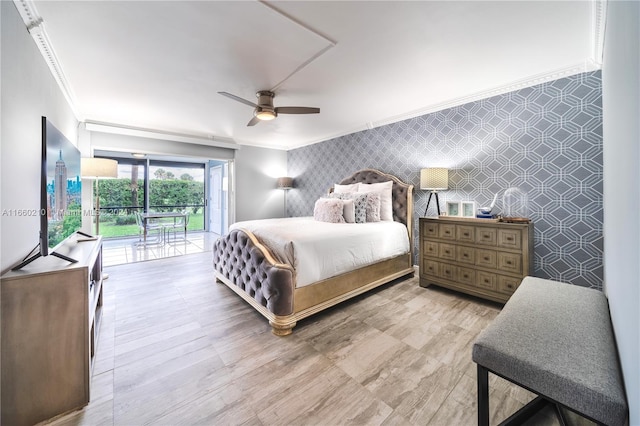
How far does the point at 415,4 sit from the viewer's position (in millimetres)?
1653

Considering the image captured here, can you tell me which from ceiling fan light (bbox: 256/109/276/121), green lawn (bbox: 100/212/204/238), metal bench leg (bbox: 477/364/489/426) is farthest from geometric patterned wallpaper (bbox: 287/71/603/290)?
green lawn (bbox: 100/212/204/238)

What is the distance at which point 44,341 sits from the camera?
1278 millimetres

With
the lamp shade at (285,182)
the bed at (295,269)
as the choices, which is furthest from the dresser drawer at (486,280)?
the lamp shade at (285,182)

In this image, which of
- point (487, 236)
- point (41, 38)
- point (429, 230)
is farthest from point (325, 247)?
point (41, 38)

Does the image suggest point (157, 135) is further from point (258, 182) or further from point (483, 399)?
point (483, 399)

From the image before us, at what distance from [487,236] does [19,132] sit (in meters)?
3.88

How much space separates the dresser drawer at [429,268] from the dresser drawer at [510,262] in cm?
66

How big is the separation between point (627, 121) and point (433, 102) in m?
2.79

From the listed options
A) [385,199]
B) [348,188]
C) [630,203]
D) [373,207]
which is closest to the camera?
[630,203]

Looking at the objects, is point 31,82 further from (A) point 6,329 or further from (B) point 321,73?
(B) point 321,73

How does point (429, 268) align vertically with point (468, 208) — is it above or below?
below

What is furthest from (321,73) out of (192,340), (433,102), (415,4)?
(192,340)

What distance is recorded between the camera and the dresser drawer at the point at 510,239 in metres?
2.44

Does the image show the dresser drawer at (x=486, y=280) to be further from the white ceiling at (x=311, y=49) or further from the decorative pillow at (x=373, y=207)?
the white ceiling at (x=311, y=49)
